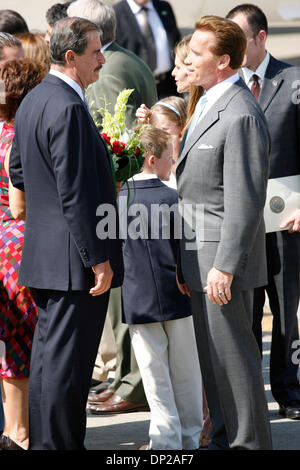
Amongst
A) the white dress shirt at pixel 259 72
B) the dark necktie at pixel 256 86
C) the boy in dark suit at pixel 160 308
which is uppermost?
the white dress shirt at pixel 259 72

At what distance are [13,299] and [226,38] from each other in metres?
1.60

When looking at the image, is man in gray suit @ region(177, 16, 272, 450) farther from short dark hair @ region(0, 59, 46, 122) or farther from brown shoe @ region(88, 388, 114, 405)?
brown shoe @ region(88, 388, 114, 405)

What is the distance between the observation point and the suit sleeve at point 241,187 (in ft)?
12.2

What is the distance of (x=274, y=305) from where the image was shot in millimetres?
5148

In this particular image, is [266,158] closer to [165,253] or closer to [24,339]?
[165,253]

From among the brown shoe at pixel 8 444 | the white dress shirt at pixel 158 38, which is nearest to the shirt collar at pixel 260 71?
the brown shoe at pixel 8 444

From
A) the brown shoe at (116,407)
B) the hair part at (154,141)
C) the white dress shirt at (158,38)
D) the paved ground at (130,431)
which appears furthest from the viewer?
the white dress shirt at (158,38)

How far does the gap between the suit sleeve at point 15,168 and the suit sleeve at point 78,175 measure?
389 millimetres

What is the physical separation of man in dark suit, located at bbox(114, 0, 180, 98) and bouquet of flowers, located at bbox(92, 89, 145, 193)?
3.75 meters

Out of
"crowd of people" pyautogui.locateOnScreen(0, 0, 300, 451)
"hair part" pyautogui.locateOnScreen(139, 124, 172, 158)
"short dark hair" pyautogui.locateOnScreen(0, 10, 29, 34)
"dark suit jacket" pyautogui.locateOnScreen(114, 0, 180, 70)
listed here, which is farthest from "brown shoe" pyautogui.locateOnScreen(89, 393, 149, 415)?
"dark suit jacket" pyautogui.locateOnScreen(114, 0, 180, 70)

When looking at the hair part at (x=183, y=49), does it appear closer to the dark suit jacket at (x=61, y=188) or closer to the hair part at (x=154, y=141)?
the hair part at (x=154, y=141)

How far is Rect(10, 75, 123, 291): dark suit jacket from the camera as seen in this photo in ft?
12.2
